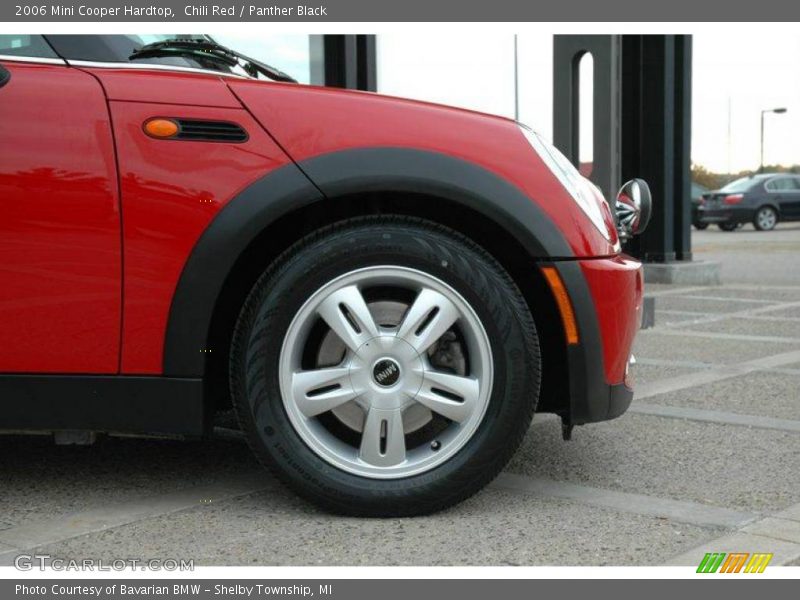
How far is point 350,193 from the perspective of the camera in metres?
2.90

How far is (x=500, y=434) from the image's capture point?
2.91 m

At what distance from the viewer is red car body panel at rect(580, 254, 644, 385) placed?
117 inches

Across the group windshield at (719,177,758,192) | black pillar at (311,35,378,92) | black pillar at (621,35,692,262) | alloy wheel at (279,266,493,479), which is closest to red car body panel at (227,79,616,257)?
alloy wheel at (279,266,493,479)

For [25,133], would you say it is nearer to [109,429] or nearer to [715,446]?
[109,429]

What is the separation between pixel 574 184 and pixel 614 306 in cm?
37

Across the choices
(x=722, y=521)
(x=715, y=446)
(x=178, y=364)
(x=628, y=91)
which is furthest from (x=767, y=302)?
(x=178, y=364)

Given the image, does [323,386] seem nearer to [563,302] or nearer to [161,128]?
[563,302]

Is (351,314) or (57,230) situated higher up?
(57,230)

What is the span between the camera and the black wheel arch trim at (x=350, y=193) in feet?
9.33
